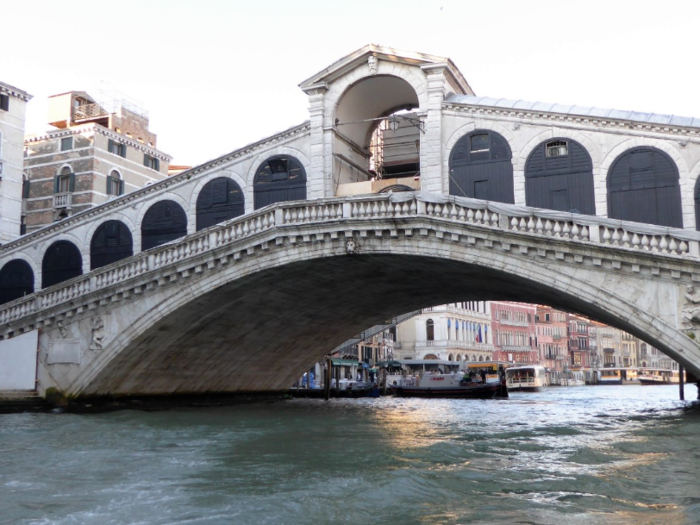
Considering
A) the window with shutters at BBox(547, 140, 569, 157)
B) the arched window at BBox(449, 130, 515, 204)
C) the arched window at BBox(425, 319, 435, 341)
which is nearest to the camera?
the window with shutters at BBox(547, 140, 569, 157)

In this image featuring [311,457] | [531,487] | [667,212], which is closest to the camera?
[531,487]

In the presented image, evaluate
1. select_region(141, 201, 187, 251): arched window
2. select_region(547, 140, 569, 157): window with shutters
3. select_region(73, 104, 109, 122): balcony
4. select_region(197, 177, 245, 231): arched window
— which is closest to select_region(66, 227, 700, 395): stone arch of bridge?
select_region(197, 177, 245, 231): arched window

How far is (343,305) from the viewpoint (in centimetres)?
2945

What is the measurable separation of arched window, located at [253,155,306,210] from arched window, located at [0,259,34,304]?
10.1m

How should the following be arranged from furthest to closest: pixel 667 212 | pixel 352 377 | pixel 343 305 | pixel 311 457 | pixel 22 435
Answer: pixel 352 377
pixel 343 305
pixel 667 212
pixel 22 435
pixel 311 457

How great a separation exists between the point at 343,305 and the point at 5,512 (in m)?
20.4

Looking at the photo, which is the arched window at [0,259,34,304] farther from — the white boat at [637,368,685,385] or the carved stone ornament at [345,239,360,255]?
the white boat at [637,368,685,385]

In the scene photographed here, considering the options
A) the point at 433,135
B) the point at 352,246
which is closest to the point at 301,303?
the point at 352,246

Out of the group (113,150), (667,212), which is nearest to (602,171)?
(667,212)

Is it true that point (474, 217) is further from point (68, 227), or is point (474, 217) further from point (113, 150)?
point (113, 150)

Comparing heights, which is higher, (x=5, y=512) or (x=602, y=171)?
(x=602, y=171)

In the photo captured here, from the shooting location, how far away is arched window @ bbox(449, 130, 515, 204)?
23.5 meters

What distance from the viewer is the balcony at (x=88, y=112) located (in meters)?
40.1

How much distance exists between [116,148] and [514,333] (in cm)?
6120
